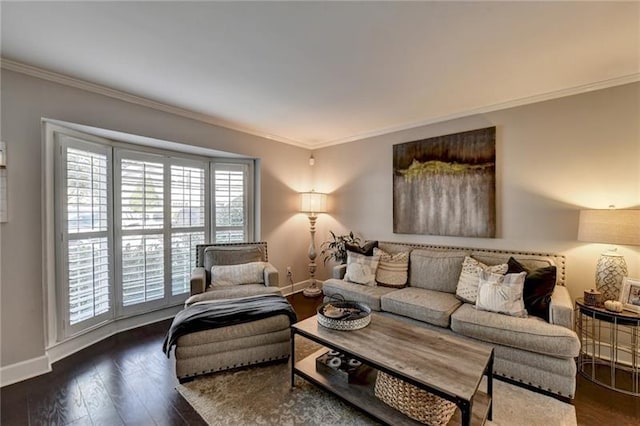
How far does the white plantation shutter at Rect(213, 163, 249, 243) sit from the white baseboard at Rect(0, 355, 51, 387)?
2.10 m

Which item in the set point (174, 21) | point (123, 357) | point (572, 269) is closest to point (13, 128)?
point (174, 21)

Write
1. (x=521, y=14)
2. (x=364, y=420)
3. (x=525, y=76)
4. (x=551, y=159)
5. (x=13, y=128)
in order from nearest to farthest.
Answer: (x=521, y=14) < (x=364, y=420) < (x=13, y=128) < (x=525, y=76) < (x=551, y=159)

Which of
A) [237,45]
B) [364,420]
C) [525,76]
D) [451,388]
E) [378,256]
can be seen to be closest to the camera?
[451,388]

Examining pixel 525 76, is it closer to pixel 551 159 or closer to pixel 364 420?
pixel 551 159

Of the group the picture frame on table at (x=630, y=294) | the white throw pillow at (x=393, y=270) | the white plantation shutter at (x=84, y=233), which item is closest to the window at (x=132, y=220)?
A: the white plantation shutter at (x=84, y=233)

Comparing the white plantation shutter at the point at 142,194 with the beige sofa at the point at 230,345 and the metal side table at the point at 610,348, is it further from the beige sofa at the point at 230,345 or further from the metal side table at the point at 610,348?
the metal side table at the point at 610,348

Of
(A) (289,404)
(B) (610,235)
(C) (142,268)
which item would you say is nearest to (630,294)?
(B) (610,235)

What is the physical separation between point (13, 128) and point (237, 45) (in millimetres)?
1977

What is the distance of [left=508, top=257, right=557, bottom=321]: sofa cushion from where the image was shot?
2.28 metres

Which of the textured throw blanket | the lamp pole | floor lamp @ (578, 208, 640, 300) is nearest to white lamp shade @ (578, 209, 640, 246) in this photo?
floor lamp @ (578, 208, 640, 300)

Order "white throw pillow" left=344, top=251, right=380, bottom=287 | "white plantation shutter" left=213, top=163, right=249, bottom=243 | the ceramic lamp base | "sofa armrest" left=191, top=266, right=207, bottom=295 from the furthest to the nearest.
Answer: "white plantation shutter" left=213, top=163, right=249, bottom=243 < "white throw pillow" left=344, top=251, right=380, bottom=287 < "sofa armrest" left=191, top=266, right=207, bottom=295 < the ceramic lamp base

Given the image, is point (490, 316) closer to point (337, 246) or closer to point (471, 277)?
point (471, 277)

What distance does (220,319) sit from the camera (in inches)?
89.1

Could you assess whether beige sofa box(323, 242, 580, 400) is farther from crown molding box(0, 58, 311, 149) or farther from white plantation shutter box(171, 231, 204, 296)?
crown molding box(0, 58, 311, 149)
